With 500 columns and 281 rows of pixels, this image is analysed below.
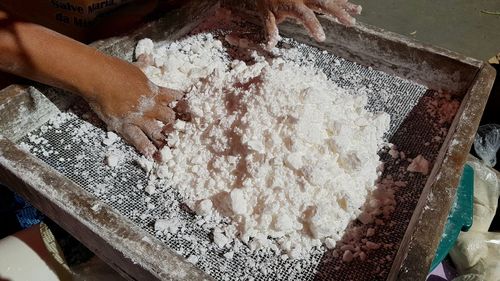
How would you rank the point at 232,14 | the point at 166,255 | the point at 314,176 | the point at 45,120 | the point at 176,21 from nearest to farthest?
1. the point at 166,255
2. the point at 314,176
3. the point at 45,120
4. the point at 176,21
5. the point at 232,14

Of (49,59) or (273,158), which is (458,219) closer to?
(273,158)

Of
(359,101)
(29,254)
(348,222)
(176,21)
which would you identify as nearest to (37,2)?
(176,21)

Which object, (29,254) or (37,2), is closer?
(29,254)

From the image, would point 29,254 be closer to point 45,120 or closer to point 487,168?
point 45,120

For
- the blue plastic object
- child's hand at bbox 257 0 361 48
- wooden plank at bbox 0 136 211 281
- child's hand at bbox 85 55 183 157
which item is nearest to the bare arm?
child's hand at bbox 85 55 183 157

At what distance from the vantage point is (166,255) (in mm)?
818

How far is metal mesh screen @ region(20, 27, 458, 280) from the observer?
3.00 ft

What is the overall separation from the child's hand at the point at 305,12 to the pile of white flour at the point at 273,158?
11cm

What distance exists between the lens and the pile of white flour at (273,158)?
0.95 meters

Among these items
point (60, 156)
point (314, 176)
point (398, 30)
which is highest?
point (314, 176)

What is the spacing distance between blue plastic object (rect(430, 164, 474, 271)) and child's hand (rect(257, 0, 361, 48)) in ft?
1.69

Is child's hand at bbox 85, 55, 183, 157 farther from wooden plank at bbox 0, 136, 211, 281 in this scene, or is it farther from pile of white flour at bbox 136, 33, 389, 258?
wooden plank at bbox 0, 136, 211, 281

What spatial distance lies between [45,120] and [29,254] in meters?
0.30

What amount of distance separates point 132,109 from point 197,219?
30 cm
